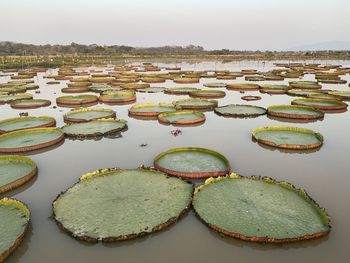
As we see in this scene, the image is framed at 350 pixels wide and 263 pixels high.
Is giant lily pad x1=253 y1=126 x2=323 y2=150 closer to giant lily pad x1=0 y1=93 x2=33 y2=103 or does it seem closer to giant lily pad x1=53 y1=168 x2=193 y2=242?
giant lily pad x1=53 y1=168 x2=193 y2=242

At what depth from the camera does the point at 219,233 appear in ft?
12.1

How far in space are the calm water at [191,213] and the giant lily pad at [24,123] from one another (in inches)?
22.3

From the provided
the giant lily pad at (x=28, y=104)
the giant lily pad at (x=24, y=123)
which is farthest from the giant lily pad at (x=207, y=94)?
the giant lily pad at (x=24, y=123)

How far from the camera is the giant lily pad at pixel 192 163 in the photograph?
16.5 feet

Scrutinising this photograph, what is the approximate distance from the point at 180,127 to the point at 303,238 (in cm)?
525

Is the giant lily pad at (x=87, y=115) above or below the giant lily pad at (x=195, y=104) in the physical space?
below

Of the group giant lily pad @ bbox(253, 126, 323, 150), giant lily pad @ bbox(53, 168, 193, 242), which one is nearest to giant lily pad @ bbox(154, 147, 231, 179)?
giant lily pad @ bbox(53, 168, 193, 242)

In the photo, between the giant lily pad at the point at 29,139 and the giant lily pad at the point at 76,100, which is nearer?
the giant lily pad at the point at 29,139

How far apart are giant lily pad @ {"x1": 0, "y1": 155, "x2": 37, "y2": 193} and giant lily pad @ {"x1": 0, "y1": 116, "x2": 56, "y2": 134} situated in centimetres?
239

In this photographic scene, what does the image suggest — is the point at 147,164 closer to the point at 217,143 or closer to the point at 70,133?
the point at 217,143

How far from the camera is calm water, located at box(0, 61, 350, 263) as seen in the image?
3404 mm

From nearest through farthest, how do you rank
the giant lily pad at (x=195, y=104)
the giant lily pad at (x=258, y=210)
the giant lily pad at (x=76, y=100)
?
the giant lily pad at (x=258, y=210), the giant lily pad at (x=195, y=104), the giant lily pad at (x=76, y=100)

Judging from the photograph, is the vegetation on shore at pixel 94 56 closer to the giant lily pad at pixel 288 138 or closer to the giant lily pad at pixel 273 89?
the giant lily pad at pixel 273 89

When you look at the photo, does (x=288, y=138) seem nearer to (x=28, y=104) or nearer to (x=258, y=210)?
(x=258, y=210)
